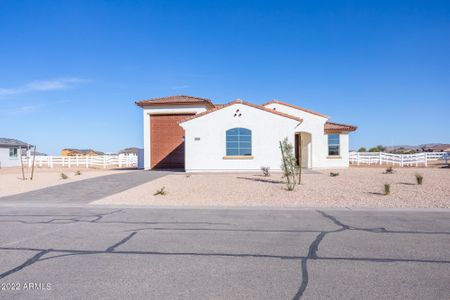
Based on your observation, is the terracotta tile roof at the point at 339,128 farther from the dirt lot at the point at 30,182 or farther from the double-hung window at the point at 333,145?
the dirt lot at the point at 30,182

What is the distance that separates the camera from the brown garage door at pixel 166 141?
86.5 ft

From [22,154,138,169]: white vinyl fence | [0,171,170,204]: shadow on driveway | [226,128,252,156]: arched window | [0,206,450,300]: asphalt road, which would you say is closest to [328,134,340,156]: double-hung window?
[226,128,252,156]: arched window

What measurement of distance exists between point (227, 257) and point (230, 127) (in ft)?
55.7

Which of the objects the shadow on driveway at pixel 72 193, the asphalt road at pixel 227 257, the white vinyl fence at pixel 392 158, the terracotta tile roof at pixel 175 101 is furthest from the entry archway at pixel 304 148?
the asphalt road at pixel 227 257

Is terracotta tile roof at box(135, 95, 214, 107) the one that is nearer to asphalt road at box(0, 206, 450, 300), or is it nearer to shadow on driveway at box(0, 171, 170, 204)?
shadow on driveway at box(0, 171, 170, 204)

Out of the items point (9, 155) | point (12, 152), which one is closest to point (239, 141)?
point (9, 155)

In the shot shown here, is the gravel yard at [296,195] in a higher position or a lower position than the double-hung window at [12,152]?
lower

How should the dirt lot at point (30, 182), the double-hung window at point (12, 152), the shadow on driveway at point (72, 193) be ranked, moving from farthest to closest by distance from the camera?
the double-hung window at point (12, 152), the dirt lot at point (30, 182), the shadow on driveway at point (72, 193)

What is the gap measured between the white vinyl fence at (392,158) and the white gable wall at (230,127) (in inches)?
558

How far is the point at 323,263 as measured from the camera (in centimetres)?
507

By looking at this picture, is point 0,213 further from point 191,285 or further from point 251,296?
point 251,296

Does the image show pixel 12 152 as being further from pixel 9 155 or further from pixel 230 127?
pixel 230 127

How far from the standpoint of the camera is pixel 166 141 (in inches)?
1040

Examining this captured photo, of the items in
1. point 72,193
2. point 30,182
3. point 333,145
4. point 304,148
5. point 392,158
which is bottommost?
point 72,193
